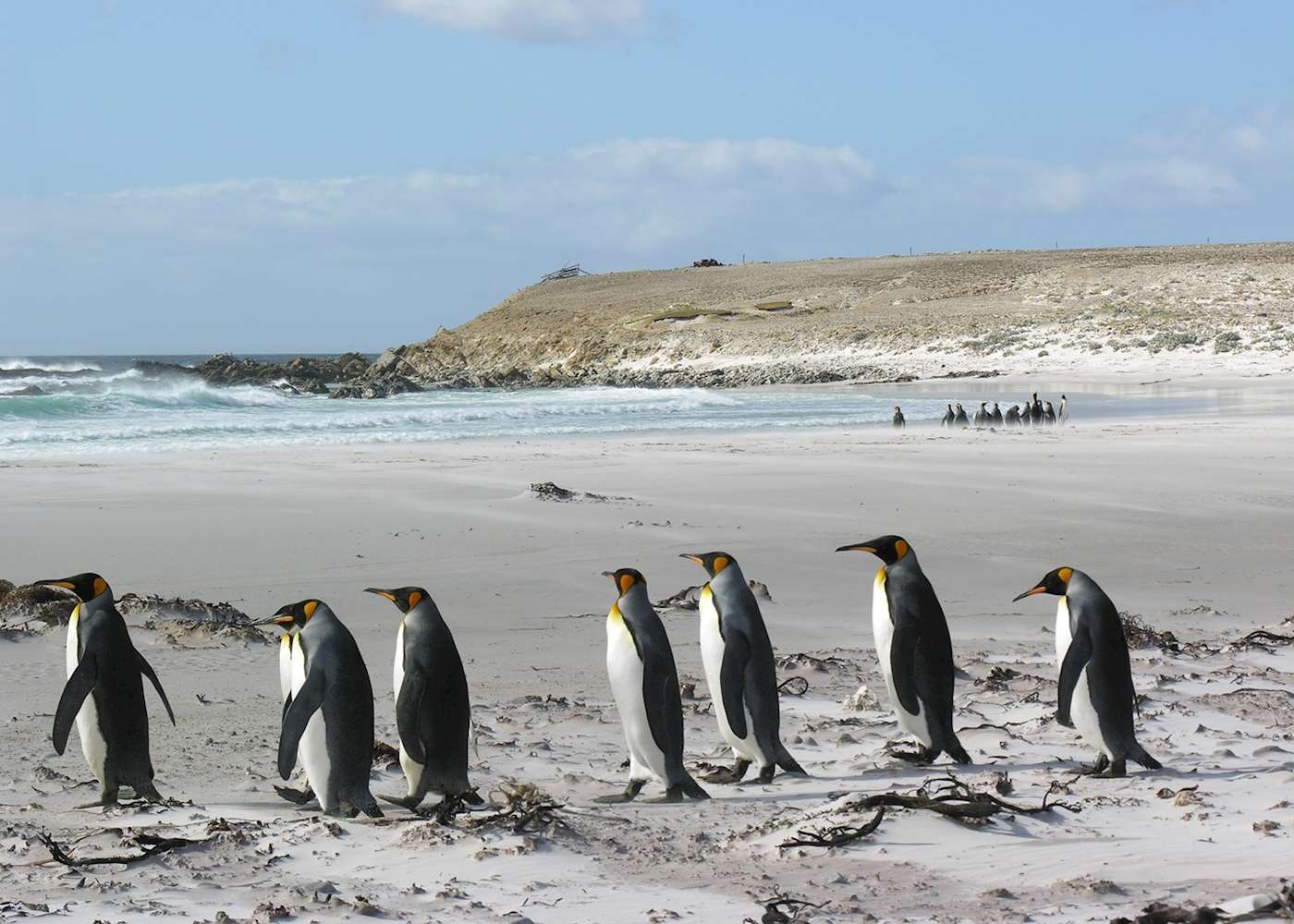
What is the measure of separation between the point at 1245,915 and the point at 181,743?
3812 mm

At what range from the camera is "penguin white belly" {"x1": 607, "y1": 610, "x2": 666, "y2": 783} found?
4934 mm

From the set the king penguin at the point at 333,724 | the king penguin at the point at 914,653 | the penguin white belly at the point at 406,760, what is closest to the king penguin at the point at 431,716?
the penguin white belly at the point at 406,760

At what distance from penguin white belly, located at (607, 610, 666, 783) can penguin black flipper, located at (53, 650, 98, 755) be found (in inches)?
70.9

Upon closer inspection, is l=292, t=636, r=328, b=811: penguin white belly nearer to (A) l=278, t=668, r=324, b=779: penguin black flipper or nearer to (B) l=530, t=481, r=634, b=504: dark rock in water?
(A) l=278, t=668, r=324, b=779: penguin black flipper

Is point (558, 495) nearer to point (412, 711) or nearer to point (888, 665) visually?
point (888, 665)

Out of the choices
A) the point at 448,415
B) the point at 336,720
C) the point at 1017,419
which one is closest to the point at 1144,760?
the point at 336,720

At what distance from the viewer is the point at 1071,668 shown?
17.2 ft

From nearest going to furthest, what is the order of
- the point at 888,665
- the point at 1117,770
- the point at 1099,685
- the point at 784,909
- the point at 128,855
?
the point at 784,909 → the point at 128,855 → the point at 1117,770 → the point at 1099,685 → the point at 888,665

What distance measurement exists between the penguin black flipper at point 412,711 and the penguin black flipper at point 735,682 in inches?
43.3

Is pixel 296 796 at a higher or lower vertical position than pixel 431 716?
lower

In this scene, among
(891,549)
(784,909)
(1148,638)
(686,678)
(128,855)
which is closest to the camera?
(784,909)

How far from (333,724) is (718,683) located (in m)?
1.45

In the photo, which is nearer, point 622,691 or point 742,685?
point 622,691

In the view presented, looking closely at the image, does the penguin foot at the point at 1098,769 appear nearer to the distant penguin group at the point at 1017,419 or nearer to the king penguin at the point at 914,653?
the king penguin at the point at 914,653
